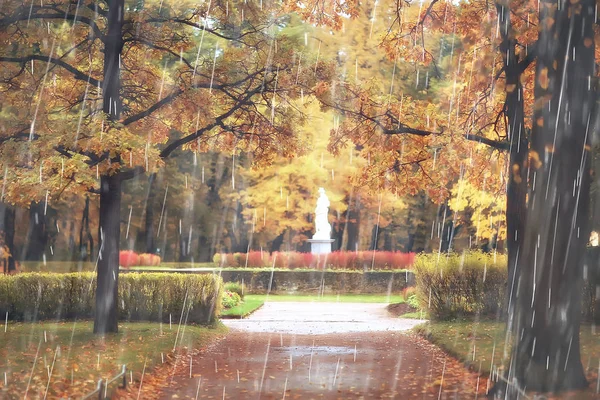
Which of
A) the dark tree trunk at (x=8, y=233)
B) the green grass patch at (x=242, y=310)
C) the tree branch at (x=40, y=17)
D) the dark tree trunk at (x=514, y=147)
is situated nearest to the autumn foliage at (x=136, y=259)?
the dark tree trunk at (x=8, y=233)

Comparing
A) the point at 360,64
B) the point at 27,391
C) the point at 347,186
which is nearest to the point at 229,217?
the point at 347,186

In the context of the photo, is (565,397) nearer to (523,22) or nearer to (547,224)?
(547,224)

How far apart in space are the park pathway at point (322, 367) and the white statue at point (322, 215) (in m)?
19.4

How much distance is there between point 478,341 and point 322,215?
25945 mm

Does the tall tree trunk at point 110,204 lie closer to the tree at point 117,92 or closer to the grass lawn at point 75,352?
the tree at point 117,92

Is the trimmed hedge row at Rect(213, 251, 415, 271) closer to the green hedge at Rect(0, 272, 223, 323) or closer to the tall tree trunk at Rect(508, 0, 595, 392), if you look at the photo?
A: the green hedge at Rect(0, 272, 223, 323)

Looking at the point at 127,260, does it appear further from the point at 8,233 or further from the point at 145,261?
the point at 8,233

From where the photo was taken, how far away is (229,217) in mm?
55406

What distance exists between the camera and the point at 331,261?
126 ft

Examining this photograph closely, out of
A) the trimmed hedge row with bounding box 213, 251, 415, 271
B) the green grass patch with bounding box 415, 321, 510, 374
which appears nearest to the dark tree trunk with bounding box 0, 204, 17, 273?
the trimmed hedge row with bounding box 213, 251, 415, 271

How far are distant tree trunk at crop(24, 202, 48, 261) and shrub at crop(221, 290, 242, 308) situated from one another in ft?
51.3

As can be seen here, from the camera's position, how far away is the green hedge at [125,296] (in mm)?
20938

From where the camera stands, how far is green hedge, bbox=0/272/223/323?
68.7 ft

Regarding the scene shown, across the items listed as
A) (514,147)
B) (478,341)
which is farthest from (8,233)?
(514,147)
